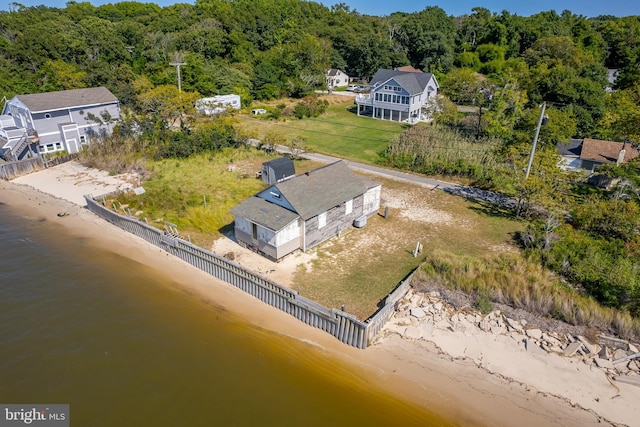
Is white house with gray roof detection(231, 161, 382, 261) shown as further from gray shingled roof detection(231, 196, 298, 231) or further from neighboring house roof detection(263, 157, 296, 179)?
neighboring house roof detection(263, 157, 296, 179)

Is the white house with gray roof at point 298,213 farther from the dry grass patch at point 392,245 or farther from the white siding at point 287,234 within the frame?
the dry grass patch at point 392,245

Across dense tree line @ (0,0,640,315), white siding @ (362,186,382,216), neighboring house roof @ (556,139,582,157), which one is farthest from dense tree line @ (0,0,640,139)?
white siding @ (362,186,382,216)

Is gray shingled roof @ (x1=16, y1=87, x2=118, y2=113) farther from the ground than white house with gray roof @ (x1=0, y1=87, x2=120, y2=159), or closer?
farther from the ground

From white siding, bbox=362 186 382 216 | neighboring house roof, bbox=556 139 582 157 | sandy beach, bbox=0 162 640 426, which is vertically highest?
neighboring house roof, bbox=556 139 582 157

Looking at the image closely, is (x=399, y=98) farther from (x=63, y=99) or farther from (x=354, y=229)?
(x=63, y=99)

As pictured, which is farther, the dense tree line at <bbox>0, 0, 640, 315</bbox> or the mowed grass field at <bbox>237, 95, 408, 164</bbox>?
the mowed grass field at <bbox>237, 95, 408, 164</bbox>
